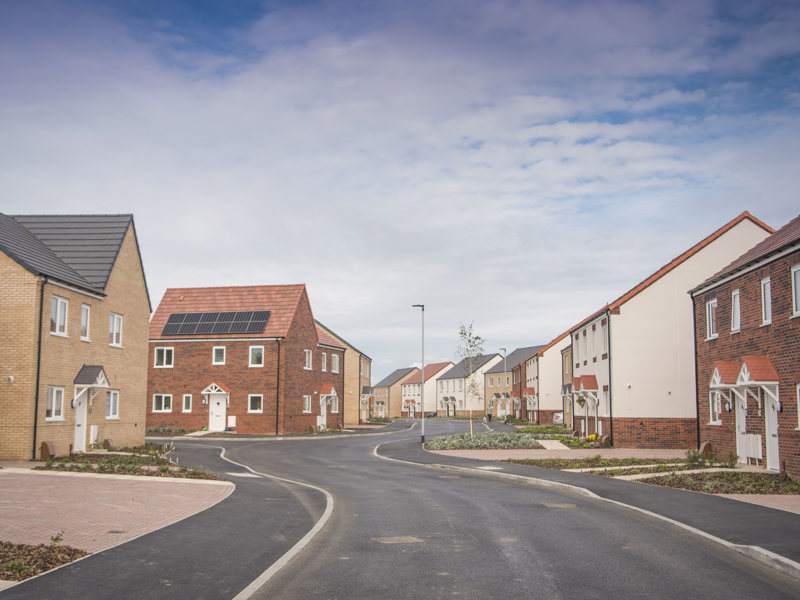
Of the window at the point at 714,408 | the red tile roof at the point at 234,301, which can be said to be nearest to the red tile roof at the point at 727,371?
the window at the point at 714,408

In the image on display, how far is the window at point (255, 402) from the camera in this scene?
4534 cm

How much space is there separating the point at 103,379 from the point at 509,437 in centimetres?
1952

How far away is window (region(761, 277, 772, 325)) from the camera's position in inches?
794

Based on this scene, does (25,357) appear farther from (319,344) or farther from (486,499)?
(319,344)

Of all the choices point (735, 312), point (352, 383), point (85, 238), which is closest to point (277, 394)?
point (85, 238)

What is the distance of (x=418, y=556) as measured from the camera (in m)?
9.41

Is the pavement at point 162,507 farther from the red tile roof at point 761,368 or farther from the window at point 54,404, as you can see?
the red tile roof at point 761,368

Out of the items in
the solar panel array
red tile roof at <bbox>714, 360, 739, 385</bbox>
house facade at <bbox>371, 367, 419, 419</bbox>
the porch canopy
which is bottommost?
house facade at <bbox>371, 367, 419, 419</bbox>

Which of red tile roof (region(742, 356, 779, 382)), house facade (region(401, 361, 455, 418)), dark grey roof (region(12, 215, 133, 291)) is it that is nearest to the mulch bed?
red tile roof (region(742, 356, 779, 382))

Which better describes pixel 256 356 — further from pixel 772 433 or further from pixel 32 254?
pixel 772 433

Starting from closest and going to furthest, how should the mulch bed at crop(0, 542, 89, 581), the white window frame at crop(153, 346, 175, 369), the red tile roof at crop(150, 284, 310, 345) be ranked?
the mulch bed at crop(0, 542, 89, 581), the white window frame at crop(153, 346, 175, 369), the red tile roof at crop(150, 284, 310, 345)

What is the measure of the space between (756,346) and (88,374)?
74.3 ft

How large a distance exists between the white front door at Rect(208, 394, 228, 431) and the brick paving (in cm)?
2617

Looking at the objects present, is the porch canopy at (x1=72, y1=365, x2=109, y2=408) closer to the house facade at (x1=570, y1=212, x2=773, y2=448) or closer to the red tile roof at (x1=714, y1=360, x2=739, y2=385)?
the house facade at (x1=570, y1=212, x2=773, y2=448)
